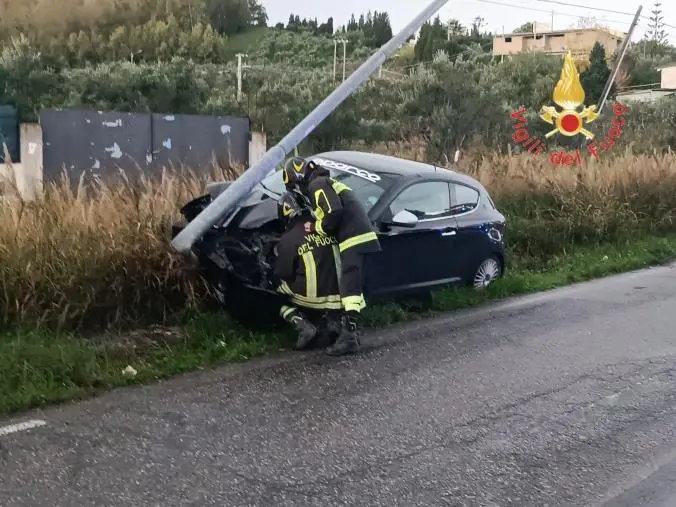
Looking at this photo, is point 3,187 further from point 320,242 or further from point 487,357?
point 487,357

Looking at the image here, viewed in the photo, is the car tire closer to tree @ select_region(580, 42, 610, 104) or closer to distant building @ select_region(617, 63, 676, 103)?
tree @ select_region(580, 42, 610, 104)

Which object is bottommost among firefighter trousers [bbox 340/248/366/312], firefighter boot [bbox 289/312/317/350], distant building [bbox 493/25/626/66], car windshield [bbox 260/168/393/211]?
firefighter boot [bbox 289/312/317/350]

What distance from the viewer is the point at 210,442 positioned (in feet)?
15.1

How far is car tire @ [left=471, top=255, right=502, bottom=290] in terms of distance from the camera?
29.7 feet

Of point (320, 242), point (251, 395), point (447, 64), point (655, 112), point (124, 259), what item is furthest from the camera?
point (447, 64)

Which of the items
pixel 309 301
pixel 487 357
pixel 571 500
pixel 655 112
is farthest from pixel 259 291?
pixel 655 112

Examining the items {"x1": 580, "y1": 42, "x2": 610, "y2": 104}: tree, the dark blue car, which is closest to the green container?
the dark blue car

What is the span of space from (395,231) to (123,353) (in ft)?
9.42

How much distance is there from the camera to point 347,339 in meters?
6.60

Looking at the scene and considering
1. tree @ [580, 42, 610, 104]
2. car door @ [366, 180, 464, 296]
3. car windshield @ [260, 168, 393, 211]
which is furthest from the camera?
tree @ [580, 42, 610, 104]

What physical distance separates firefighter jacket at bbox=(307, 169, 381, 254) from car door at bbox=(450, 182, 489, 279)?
2253mm

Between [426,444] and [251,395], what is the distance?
1385mm

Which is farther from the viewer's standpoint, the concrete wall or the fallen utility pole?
the concrete wall

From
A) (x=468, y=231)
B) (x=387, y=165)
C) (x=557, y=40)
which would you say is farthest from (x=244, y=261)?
(x=557, y=40)
